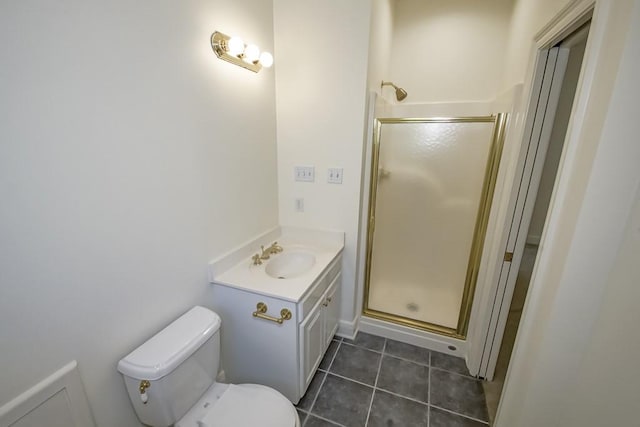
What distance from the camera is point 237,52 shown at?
4.48 ft

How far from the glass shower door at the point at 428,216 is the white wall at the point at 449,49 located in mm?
652

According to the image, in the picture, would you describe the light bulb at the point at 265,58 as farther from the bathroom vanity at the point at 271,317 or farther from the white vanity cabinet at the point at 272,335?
the white vanity cabinet at the point at 272,335

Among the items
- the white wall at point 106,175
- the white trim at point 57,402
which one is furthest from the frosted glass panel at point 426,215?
the white trim at point 57,402

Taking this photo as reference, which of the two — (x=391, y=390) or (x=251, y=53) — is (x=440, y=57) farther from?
(x=391, y=390)

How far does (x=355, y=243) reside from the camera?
194 cm

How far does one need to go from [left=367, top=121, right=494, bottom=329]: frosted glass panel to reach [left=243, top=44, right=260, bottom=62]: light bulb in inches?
39.5

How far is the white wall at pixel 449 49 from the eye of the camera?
2062mm

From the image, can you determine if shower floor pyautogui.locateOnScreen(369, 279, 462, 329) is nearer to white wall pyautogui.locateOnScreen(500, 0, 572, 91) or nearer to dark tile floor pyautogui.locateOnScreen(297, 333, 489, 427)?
dark tile floor pyautogui.locateOnScreen(297, 333, 489, 427)

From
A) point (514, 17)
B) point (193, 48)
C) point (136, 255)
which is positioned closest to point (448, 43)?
point (514, 17)

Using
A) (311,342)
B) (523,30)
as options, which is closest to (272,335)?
(311,342)

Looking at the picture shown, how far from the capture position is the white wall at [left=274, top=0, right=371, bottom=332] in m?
1.63

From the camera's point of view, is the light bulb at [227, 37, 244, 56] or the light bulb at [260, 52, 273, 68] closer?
the light bulb at [227, 37, 244, 56]

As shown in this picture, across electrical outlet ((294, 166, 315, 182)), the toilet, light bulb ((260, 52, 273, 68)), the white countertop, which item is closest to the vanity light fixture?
light bulb ((260, 52, 273, 68))

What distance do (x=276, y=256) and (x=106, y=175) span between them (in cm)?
108
